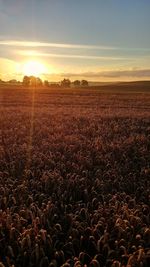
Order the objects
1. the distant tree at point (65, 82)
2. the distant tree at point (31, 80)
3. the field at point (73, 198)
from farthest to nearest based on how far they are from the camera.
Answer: the distant tree at point (65, 82) < the distant tree at point (31, 80) < the field at point (73, 198)

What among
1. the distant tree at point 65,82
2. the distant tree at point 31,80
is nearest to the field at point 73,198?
the distant tree at point 31,80

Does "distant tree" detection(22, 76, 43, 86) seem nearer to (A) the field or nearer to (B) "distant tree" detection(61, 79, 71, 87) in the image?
(B) "distant tree" detection(61, 79, 71, 87)

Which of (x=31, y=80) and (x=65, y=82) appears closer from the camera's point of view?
(x=65, y=82)

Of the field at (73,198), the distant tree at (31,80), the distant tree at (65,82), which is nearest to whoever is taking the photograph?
the field at (73,198)

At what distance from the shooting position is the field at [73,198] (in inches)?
233

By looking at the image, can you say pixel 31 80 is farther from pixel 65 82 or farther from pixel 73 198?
pixel 73 198

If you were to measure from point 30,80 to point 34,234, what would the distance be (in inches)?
5489

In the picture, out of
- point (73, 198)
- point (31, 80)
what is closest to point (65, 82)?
point (31, 80)

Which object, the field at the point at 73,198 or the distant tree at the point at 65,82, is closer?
the field at the point at 73,198

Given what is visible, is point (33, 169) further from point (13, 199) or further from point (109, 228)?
point (109, 228)

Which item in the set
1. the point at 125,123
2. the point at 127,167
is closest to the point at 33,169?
the point at 127,167

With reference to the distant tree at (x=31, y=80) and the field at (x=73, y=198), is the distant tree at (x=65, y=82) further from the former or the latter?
the field at (x=73, y=198)

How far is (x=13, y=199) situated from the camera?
24.6 feet

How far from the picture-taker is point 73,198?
805cm
